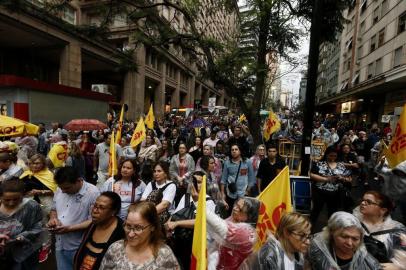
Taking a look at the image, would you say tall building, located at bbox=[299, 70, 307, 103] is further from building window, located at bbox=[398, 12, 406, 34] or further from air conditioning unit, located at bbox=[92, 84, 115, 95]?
air conditioning unit, located at bbox=[92, 84, 115, 95]

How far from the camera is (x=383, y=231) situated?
2865 millimetres

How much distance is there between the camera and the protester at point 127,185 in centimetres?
389

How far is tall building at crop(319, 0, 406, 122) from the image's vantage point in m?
20.4

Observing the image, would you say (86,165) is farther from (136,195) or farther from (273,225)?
(273,225)

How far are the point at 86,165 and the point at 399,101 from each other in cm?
2088

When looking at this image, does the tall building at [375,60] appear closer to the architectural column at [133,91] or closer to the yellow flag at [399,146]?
the yellow flag at [399,146]

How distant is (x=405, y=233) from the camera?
2773mm

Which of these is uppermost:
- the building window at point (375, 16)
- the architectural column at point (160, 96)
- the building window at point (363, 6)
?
the building window at point (363, 6)

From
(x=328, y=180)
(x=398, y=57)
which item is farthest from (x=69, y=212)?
(x=398, y=57)

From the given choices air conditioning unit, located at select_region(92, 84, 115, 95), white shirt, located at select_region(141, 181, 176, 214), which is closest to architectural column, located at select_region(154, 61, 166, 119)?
air conditioning unit, located at select_region(92, 84, 115, 95)

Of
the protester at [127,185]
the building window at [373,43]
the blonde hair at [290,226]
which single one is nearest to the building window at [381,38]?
the building window at [373,43]

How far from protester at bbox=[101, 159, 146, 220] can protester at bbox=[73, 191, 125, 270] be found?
45.7 inches

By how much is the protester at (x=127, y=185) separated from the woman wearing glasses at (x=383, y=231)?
2.63 metres

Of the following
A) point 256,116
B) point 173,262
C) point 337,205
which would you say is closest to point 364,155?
point 256,116
